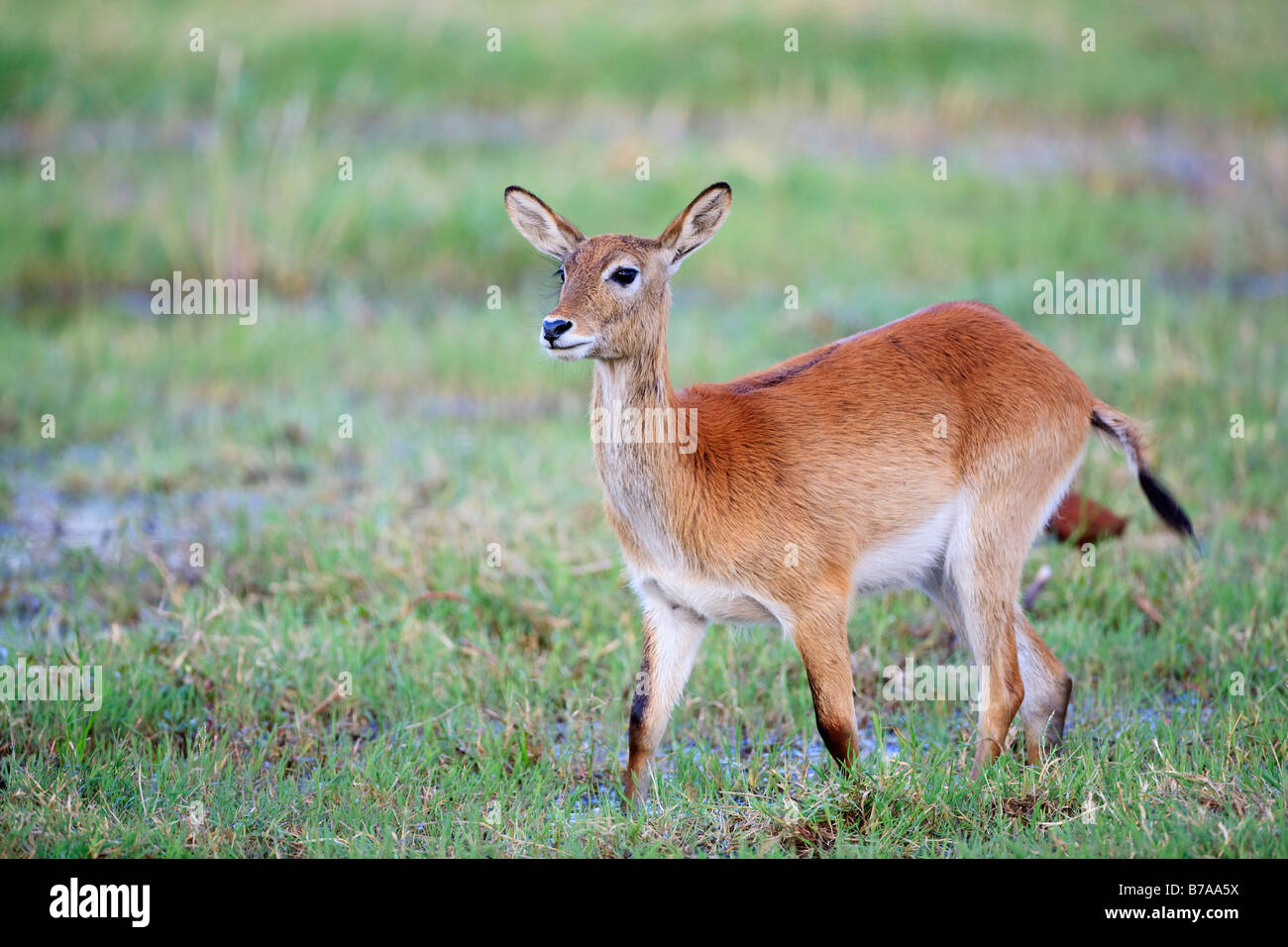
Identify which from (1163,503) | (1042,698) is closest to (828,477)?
(1042,698)

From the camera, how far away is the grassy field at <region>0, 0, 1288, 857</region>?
4836mm

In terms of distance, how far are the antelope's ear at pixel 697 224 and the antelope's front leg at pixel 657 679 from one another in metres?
1.11

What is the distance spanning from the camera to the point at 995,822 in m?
4.57

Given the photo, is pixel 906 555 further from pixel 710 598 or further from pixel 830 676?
pixel 710 598

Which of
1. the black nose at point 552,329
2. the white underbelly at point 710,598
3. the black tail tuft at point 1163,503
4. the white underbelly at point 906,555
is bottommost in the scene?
the white underbelly at point 710,598

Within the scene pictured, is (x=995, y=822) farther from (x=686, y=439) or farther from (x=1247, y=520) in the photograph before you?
(x=1247, y=520)

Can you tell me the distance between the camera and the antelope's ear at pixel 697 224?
4.82 meters

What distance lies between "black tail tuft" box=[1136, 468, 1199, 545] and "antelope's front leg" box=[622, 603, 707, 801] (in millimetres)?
1594

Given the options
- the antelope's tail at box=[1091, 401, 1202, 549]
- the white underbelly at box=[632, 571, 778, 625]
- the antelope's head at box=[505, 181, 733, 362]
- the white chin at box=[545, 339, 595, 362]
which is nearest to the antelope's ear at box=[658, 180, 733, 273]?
the antelope's head at box=[505, 181, 733, 362]

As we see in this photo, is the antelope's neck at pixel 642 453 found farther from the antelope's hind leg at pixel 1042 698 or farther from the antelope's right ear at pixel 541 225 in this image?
the antelope's hind leg at pixel 1042 698

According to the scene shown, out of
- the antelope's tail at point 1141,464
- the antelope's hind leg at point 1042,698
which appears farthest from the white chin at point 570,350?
the antelope's tail at point 1141,464

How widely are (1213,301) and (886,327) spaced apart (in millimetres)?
5677

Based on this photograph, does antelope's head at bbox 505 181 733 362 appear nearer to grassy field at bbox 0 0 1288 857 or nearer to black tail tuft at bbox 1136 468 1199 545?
grassy field at bbox 0 0 1288 857

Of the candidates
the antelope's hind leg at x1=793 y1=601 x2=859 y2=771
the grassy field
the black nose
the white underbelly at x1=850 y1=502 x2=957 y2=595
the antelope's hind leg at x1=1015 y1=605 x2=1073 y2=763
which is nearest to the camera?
the black nose
